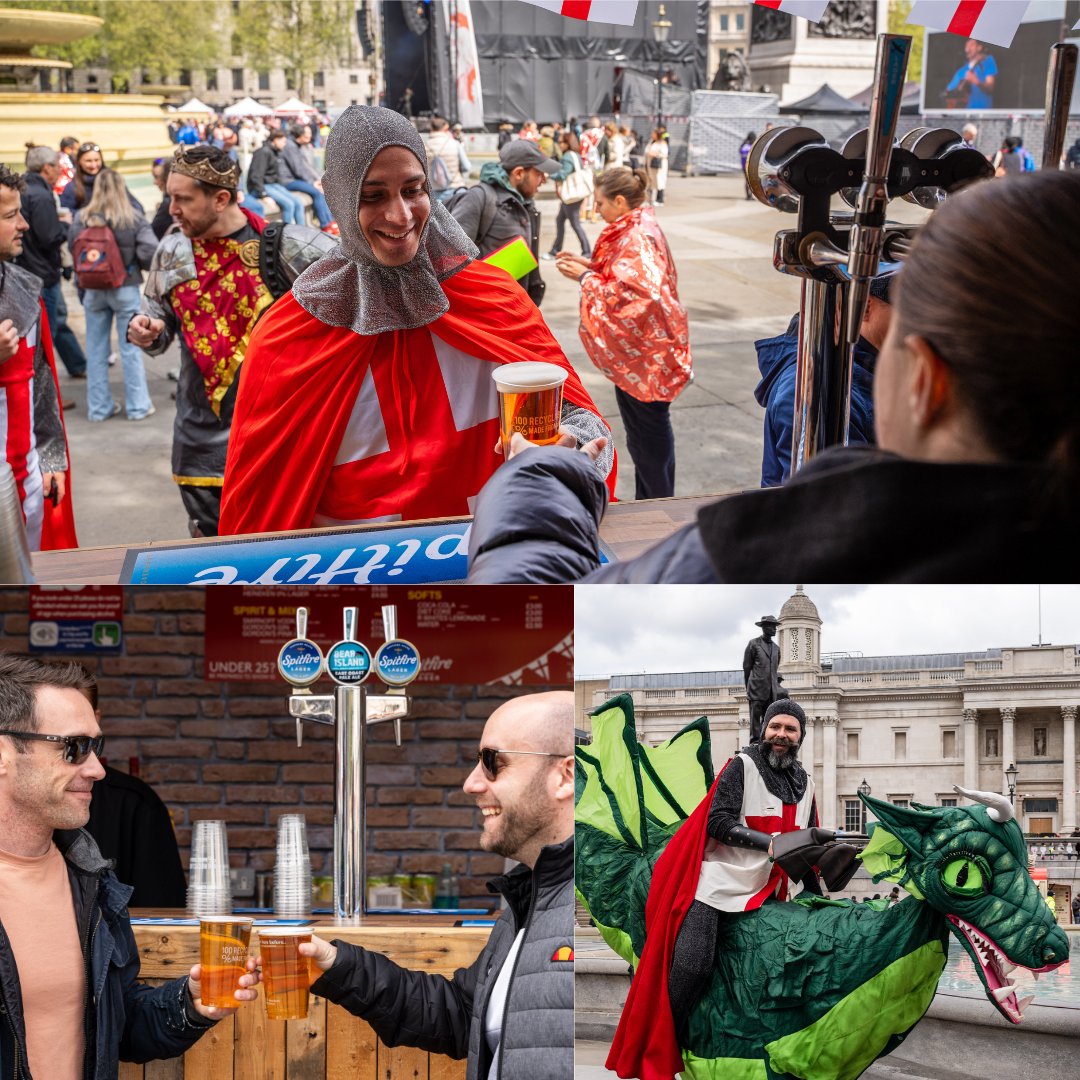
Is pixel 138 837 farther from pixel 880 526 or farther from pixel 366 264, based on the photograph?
pixel 880 526

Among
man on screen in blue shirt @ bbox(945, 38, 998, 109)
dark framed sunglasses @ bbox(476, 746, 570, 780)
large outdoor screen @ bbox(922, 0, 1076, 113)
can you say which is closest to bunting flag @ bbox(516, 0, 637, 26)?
dark framed sunglasses @ bbox(476, 746, 570, 780)

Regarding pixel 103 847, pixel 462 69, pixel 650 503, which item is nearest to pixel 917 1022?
pixel 650 503

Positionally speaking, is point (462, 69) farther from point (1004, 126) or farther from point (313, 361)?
point (1004, 126)

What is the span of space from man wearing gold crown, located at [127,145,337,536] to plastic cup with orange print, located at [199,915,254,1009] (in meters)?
2.56

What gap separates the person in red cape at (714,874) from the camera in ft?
Answer: 5.40

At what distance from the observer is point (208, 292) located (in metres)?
4.30

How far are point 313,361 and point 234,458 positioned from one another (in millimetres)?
299

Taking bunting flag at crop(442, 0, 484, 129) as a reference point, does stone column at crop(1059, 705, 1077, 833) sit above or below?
below

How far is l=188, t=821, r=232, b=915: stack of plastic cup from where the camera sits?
6.36ft

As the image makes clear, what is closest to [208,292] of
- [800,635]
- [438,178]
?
[800,635]

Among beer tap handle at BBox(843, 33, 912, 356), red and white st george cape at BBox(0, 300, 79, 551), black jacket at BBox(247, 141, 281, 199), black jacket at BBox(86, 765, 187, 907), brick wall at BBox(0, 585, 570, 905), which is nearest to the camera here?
beer tap handle at BBox(843, 33, 912, 356)

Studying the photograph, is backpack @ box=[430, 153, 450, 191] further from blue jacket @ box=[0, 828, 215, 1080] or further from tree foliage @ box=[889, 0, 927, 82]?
blue jacket @ box=[0, 828, 215, 1080]

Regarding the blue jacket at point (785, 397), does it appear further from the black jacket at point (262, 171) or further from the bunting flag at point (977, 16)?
the black jacket at point (262, 171)

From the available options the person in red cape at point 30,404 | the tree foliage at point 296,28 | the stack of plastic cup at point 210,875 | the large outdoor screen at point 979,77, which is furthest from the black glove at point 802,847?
the tree foliage at point 296,28
